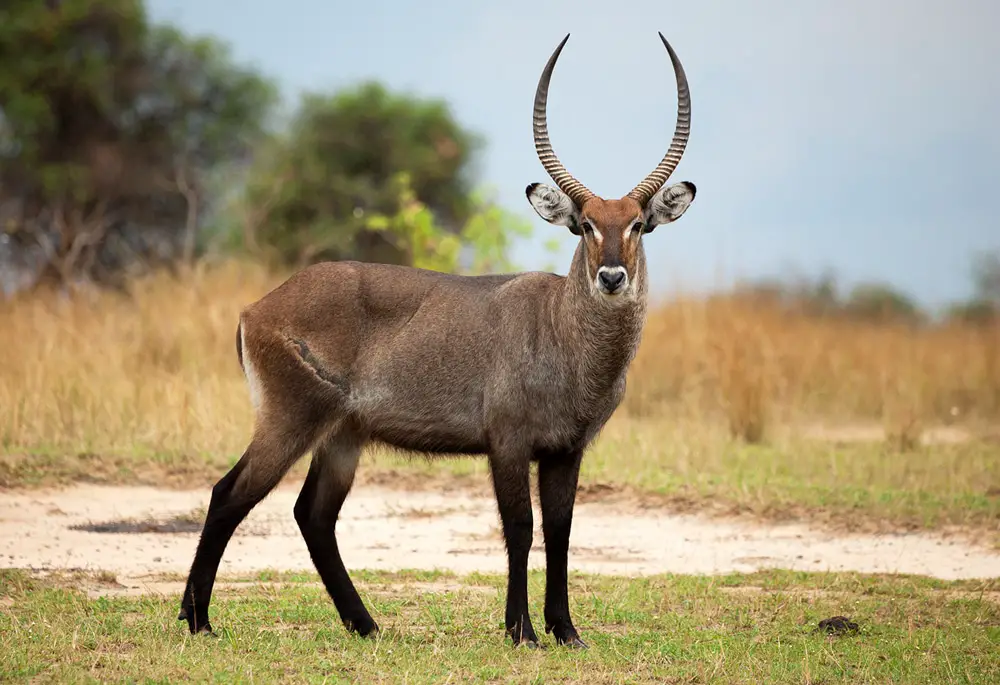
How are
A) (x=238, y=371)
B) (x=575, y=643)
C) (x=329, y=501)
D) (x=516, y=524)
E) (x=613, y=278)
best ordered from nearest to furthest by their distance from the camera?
1. (x=613, y=278)
2. (x=516, y=524)
3. (x=575, y=643)
4. (x=329, y=501)
5. (x=238, y=371)

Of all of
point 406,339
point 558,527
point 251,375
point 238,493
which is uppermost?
point 406,339

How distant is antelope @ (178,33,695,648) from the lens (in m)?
6.44

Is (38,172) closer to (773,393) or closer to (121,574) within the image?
(773,393)

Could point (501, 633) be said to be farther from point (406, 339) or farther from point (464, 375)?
point (406, 339)

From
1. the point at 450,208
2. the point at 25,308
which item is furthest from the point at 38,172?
the point at 25,308

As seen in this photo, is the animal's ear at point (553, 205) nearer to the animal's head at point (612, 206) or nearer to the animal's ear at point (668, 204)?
the animal's head at point (612, 206)

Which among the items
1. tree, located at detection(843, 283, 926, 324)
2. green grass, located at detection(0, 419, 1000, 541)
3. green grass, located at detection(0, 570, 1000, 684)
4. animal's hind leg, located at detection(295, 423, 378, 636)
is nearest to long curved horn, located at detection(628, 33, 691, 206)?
animal's hind leg, located at detection(295, 423, 378, 636)

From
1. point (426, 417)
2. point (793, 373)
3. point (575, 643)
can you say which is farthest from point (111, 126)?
point (575, 643)

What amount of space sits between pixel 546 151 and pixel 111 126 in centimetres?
2382

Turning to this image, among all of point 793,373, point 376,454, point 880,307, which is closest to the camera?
point 376,454

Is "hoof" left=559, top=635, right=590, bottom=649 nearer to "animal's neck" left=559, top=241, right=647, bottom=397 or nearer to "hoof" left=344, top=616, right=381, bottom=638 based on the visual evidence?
"hoof" left=344, top=616, right=381, bottom=638

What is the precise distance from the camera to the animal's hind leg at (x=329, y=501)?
22.7 ft

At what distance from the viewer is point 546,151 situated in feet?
22.6

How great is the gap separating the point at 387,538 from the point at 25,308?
28.8 ft
